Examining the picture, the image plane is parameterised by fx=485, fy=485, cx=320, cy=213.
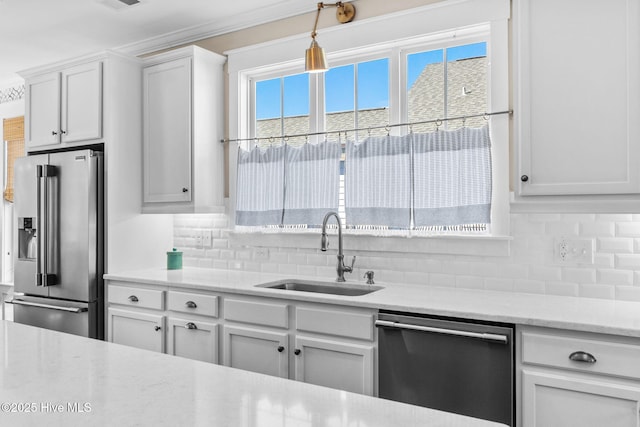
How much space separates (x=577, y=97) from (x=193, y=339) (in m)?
2.47

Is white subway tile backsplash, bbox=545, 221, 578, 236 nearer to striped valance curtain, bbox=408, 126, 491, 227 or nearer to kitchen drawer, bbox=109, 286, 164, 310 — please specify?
striped valance curtain, bbox=408, 126, 491, 227

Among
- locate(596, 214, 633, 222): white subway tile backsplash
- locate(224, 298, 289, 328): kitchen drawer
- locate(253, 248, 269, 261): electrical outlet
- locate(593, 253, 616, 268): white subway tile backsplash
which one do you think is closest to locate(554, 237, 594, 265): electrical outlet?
locate(593, 253, 616, 268): white subway tile backsplash

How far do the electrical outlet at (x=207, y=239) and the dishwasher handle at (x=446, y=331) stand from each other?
191cm

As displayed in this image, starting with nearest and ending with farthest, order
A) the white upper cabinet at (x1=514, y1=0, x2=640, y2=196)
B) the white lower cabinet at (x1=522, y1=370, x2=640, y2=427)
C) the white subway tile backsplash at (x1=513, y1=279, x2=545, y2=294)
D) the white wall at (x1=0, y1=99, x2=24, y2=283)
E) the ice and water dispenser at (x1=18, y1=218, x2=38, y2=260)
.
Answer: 1. the white lower cabinet at (x1=522, y1=370, x2=640, y2=427)
2. the white upper cabinet at (x1=514, y1=0, x2=640, y2=196)
3. the white subway tile backsplash at (x1=513, y1=279, x2=545, y2=294)
4. the ice and water dispenser at (x1=18, y1=218, x2=38, y2=260)
5. the white wall at (x1=0, y1=99, x2=24, y2=283)

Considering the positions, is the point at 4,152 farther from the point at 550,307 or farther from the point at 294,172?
the point at 550,307

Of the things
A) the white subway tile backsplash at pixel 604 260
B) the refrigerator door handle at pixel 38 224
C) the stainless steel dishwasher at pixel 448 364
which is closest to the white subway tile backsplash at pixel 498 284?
the white subway tile backsplash at pixel 604 260

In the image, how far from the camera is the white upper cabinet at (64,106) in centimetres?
356

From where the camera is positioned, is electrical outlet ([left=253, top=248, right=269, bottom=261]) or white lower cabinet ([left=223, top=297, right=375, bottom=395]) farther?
electrical outlet ([left=253, top=248, right=269, bottom=261])

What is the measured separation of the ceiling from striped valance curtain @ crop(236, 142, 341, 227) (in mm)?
988

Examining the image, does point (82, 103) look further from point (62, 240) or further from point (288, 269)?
point (288, 269)

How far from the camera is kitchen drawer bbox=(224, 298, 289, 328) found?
2.64 m

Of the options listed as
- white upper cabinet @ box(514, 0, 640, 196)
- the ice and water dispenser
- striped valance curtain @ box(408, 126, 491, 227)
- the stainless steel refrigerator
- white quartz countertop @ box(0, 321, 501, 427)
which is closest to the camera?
white quartz countertop @ box(0, 321, 501, 427)

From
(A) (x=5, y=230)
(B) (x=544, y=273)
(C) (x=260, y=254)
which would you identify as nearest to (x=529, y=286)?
(B) (x=544, y=273)

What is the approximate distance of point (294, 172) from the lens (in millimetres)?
3379
